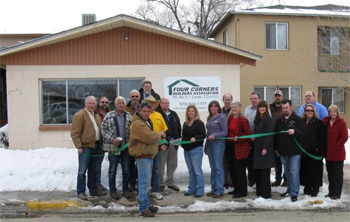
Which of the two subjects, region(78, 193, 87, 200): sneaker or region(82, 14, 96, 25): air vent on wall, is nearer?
region(78, 193, 87, 200): sneaker

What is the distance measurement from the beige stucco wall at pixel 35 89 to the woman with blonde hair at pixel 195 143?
4618 millimetres

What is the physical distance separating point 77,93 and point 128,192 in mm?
5489

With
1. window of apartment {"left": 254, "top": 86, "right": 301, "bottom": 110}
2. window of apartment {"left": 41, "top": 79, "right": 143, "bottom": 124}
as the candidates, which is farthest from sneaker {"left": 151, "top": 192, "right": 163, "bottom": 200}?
window of apartment {"left": 254, "top": 86, "right": 301, "bottom": 110}

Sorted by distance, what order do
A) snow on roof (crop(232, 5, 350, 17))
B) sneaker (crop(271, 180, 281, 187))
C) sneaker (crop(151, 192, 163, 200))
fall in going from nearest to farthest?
sneaker (crop(151, 192, 163, 200)), sneaker (crop(271, 180, 281, 187)), snow on roof (crop(232, 5, 350, 17))

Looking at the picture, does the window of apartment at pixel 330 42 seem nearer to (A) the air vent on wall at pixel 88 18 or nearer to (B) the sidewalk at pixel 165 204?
(A) the air vent on wall at pixel 88 18

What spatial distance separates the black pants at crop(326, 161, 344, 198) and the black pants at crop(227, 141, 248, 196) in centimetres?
176

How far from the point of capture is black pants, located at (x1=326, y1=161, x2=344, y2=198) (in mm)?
6629

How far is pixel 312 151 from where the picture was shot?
6.71 m

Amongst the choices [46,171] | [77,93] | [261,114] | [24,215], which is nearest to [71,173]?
[46,171]

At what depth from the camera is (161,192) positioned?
7332 mm

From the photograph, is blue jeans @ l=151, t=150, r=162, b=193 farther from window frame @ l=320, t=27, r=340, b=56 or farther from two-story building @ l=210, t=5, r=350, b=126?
window frame @ l=320, t=27, r=340, b=56

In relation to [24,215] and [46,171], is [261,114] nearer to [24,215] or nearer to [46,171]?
[24,215]

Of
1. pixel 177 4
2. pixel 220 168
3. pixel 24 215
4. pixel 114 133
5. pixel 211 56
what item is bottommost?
pixel 24 215

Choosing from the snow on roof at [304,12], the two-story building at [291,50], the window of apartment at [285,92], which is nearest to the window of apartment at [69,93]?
Result: the two-story building at [291,50]
